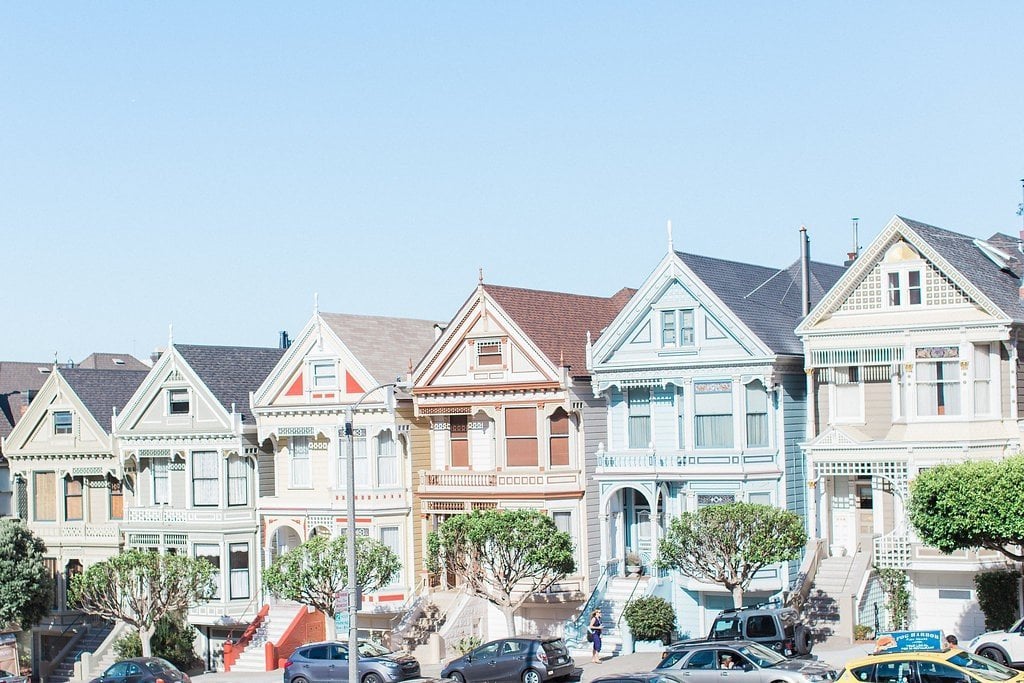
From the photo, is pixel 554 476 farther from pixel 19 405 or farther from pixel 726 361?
pixel 19 405

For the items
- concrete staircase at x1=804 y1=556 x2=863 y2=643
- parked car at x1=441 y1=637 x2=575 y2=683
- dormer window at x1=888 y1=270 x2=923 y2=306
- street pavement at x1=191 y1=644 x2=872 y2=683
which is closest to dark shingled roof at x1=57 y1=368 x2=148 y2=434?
street pavement at x1=191 y1=644 x2=872 y2=683

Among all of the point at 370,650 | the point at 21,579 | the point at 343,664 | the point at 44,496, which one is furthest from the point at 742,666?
the point at 44,496

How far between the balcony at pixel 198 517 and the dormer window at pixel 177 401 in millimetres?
3632

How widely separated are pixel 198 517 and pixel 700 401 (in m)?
19.9

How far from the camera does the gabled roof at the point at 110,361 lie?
260ft

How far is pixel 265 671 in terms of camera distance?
49.6m

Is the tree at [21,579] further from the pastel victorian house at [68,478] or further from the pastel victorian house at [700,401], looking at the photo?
the pastel victorian house at [700,401]

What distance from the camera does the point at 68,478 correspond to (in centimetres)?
5816

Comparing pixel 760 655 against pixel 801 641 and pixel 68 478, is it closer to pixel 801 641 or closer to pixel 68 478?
pixel 801 641

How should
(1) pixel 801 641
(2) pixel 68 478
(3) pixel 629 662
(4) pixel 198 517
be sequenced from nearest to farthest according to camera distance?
(1) pixel 801 641 < (3) pixel 629 662 < (4) pixel 198 517 < (2) pixel 68 478

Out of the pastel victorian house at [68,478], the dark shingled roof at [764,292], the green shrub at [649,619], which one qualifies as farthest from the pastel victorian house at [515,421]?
the pastel victorian house at [68,478]

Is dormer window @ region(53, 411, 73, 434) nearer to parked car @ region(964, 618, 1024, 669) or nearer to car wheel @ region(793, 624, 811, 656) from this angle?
car wheel @ region(793, 624, 811, 656)

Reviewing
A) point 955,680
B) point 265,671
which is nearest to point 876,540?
point 955,680

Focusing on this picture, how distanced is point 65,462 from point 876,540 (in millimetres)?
32173
